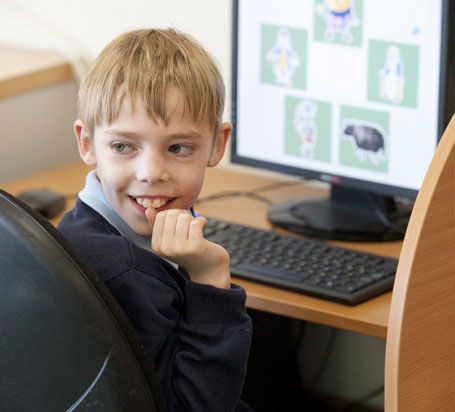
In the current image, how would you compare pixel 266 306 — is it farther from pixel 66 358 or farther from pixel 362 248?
→ pixel 66 358

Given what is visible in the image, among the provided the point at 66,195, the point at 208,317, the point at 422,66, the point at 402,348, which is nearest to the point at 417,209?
the point at 402,348

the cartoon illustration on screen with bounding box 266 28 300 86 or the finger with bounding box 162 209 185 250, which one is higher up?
the cartoon illustration on screen with bounding box 266 28 300 86

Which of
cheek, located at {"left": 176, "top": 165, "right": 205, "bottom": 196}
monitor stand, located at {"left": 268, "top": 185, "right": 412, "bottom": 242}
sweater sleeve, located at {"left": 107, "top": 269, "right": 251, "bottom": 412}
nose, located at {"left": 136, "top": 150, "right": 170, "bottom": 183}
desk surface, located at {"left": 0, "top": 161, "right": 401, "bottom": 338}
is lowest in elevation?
desk surface, located at {"left": 0, "top": 161, "right": 401, "bottom": 338}

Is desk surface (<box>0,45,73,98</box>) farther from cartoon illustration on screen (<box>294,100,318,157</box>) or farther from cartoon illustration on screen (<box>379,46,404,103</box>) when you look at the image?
cartoon illustration on screen (<box>379,46,404,103</box>)

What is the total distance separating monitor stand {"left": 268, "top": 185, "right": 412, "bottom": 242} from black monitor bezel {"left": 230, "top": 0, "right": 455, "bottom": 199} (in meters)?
0.05

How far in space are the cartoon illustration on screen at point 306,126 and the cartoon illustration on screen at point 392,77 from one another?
0.45 feet

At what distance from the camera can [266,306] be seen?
151 centimetres

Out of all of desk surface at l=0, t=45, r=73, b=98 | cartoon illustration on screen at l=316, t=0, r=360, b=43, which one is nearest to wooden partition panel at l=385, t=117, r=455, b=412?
cartoon illustration on screen at l=316, t=0, r=360, b=43

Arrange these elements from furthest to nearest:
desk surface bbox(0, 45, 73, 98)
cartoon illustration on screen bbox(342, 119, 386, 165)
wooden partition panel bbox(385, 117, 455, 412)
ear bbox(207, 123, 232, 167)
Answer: desk surface bbox(0, 45, 73, 98) < cartoon illustration on screen bbox(342, 119, 386, 165) < ear bbox(207, 123, 232, 167) < wooden partition panel bbox(385, 117, 455, 412)

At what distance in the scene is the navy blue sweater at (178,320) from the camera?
1.15 m

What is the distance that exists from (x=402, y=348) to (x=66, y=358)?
382mm

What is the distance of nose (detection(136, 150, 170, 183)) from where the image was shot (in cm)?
122

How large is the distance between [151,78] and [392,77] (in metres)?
0.61

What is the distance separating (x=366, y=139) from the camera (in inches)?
69.8
